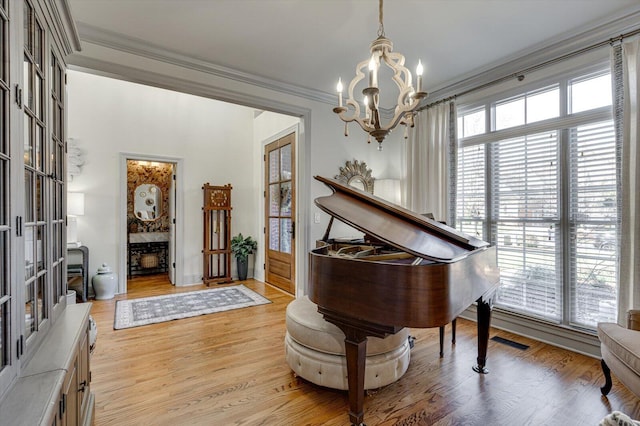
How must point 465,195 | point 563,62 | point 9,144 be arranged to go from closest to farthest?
point 9,144
point 563,62
point 465,195

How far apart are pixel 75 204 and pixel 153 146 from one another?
1460 mm

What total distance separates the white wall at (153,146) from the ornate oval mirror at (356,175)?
2.44 metres

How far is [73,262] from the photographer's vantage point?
438 cm

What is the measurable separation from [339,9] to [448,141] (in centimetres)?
207

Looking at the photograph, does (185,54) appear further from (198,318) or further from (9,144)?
(198,318)

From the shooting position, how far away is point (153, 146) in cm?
522

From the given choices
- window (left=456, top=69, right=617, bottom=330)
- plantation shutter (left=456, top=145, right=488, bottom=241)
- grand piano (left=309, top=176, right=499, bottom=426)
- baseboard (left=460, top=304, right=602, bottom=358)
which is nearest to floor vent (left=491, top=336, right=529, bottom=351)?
baseboard (left=460, top=304, right=602, bottom=358)

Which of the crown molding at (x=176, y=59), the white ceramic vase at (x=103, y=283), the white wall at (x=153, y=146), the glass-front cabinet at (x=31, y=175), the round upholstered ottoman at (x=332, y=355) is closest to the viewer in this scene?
the glass-front cabinet at (x=31, y=175)

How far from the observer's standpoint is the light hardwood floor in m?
1.92

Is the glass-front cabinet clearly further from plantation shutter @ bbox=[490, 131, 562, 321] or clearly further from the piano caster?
plantation shutter @ bbox=[490, 131, 562, 321]

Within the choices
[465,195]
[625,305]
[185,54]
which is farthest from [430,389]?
[185,54]

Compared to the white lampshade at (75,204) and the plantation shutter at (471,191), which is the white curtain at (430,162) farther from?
the white lampshade at (75,204)

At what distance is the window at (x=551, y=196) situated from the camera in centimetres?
268

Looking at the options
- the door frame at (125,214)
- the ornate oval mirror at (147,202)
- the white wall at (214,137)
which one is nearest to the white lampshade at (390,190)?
the white wall at (214,137)
